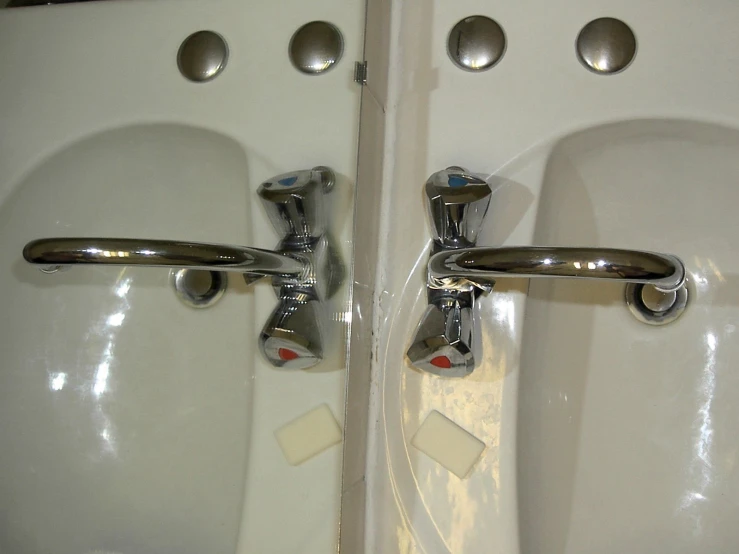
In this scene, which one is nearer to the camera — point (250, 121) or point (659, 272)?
point (659, 272)

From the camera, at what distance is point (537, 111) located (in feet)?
1.80

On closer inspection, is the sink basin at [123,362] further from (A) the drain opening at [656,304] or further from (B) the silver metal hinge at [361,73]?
(A) the drain opening at [656,304]

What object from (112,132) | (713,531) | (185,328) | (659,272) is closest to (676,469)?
(713,531)

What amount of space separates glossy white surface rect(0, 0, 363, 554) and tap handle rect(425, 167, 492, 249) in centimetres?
8

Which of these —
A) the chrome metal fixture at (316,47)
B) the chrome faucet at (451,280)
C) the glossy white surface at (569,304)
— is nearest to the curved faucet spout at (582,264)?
the chrome faucet at (451,280)

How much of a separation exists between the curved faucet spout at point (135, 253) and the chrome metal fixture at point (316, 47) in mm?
215

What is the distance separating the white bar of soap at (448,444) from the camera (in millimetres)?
516

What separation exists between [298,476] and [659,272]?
0.33 m

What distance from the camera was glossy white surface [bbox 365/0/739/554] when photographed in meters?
0.52

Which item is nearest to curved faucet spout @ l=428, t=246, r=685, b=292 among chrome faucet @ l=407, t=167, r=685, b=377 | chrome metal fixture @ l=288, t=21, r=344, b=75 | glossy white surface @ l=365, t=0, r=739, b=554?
chrome faucet @ l=407, t=167, r=685, b=377

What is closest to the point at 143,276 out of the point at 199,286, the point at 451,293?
the point at 199,286

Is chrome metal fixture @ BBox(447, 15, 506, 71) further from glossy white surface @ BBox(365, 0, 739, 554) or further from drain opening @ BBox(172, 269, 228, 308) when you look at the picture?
drain opening @ BBox(172, 269, 228, 308)

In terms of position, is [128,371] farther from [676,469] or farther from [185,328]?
[676,469]

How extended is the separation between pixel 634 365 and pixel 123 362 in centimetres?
52
